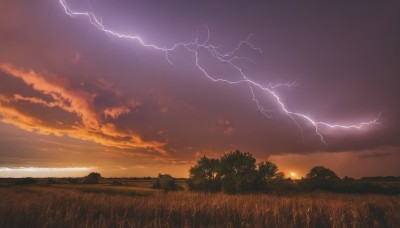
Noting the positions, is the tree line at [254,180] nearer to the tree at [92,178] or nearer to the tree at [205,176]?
the tree at [205,176]

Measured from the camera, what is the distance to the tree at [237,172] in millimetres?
28797

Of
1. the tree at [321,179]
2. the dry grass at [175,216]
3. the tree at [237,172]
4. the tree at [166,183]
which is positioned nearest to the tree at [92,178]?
the tree at [166,183]

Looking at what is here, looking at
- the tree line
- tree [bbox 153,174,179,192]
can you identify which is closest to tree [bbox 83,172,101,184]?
tree [bbox 153,174,179,192]

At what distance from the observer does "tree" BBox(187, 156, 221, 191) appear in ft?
100.0

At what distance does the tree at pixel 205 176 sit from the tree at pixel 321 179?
8709 mm

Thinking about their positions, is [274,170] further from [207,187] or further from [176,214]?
[176,214]

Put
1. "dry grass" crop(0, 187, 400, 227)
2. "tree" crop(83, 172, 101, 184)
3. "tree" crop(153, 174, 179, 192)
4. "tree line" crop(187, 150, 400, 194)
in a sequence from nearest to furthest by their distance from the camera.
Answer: "dry grass" crop(0, 187, 400, 227)
"tree line" crop(187, 150, 400, 194)
"tree" crop(153, 174, 179, 192)
"tree" crop(83, 172, 101, 184)

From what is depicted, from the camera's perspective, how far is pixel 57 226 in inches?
254

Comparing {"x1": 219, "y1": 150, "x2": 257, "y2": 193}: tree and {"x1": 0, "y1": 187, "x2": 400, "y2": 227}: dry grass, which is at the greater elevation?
{"x1": 219, "y1": 150, "x2": 257, "y2": 193}: tree

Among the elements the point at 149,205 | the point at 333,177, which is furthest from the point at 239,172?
the point at 149,205

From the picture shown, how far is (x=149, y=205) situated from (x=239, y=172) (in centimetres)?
2111

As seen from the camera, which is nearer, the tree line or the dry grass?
the dry grass

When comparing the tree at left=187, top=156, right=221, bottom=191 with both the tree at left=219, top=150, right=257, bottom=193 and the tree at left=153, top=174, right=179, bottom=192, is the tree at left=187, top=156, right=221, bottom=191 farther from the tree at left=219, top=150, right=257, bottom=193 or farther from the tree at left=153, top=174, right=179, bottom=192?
the tree at left=153, top=174, right=179, bottom=192

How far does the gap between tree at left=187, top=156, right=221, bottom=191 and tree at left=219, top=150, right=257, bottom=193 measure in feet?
2.30
